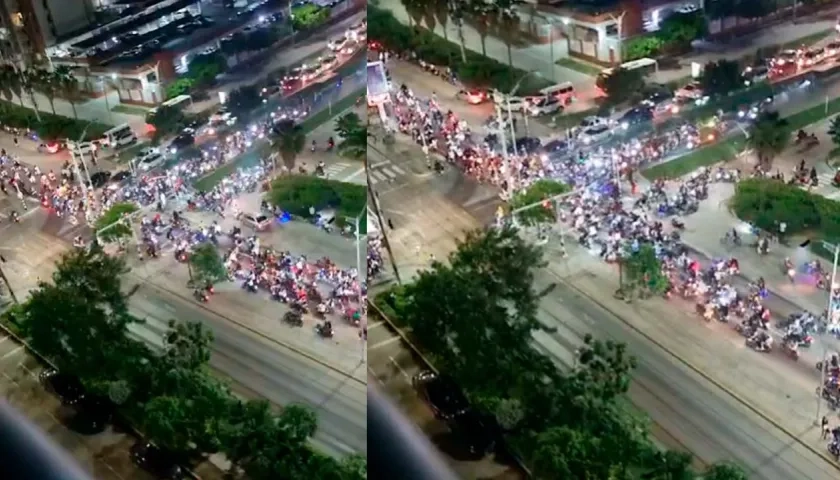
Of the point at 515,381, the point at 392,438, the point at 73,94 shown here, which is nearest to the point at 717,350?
the point at 515,381

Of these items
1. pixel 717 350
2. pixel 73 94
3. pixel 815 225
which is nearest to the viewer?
pixel 815 225

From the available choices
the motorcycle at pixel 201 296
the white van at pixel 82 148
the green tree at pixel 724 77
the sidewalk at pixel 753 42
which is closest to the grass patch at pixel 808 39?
the sidewalk at pixel 753 42

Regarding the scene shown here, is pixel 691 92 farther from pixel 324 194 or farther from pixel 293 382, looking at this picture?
pixel 293 382

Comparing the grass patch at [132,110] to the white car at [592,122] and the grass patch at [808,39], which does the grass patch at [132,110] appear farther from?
the grass patch at [808,39]

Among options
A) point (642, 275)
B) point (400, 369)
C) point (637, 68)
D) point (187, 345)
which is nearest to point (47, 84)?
point (187, 345)

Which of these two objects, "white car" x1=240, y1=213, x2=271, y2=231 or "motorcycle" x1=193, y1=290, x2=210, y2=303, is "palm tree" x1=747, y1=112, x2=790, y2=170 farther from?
"motorcycle" x1=193, y1=290, x2=210, y2=303

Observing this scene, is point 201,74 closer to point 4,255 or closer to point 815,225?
point 4,255
